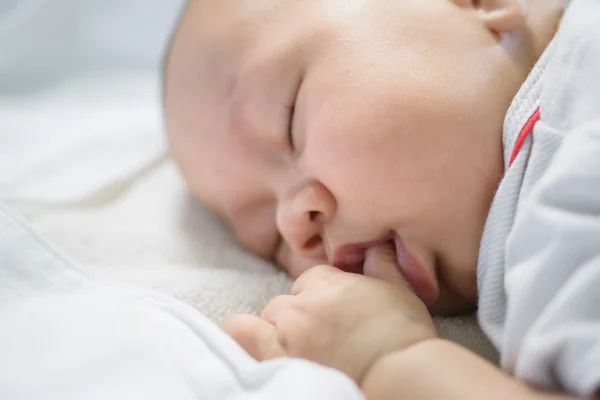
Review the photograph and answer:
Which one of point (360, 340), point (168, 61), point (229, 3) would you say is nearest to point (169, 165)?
point (168, 61)

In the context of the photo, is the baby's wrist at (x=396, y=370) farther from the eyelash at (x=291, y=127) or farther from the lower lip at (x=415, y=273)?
the eyelash at (x=291, y=127)

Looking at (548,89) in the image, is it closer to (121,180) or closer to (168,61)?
(168,61)

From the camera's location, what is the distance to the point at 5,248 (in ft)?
3.04

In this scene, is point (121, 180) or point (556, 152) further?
point (121, 180)

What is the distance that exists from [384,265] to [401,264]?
2 cm

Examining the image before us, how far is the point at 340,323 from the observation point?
28.5 inches

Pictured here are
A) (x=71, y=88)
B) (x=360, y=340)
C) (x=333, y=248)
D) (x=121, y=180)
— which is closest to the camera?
(x=360, y=340)

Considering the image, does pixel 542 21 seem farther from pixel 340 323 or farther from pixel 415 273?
pixel 340 323

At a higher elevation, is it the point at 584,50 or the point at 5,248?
the point at 584,50

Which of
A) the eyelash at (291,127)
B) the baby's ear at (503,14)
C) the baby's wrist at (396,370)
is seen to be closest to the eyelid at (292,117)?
the eyelash at (291,127)

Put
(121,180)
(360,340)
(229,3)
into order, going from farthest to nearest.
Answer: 1. (121,180)
2. (229,3)
3. (360,340)

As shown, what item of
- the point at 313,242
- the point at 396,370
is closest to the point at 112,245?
the point at 313,242

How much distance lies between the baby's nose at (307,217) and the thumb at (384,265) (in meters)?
0.07

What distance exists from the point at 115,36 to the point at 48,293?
101cm
